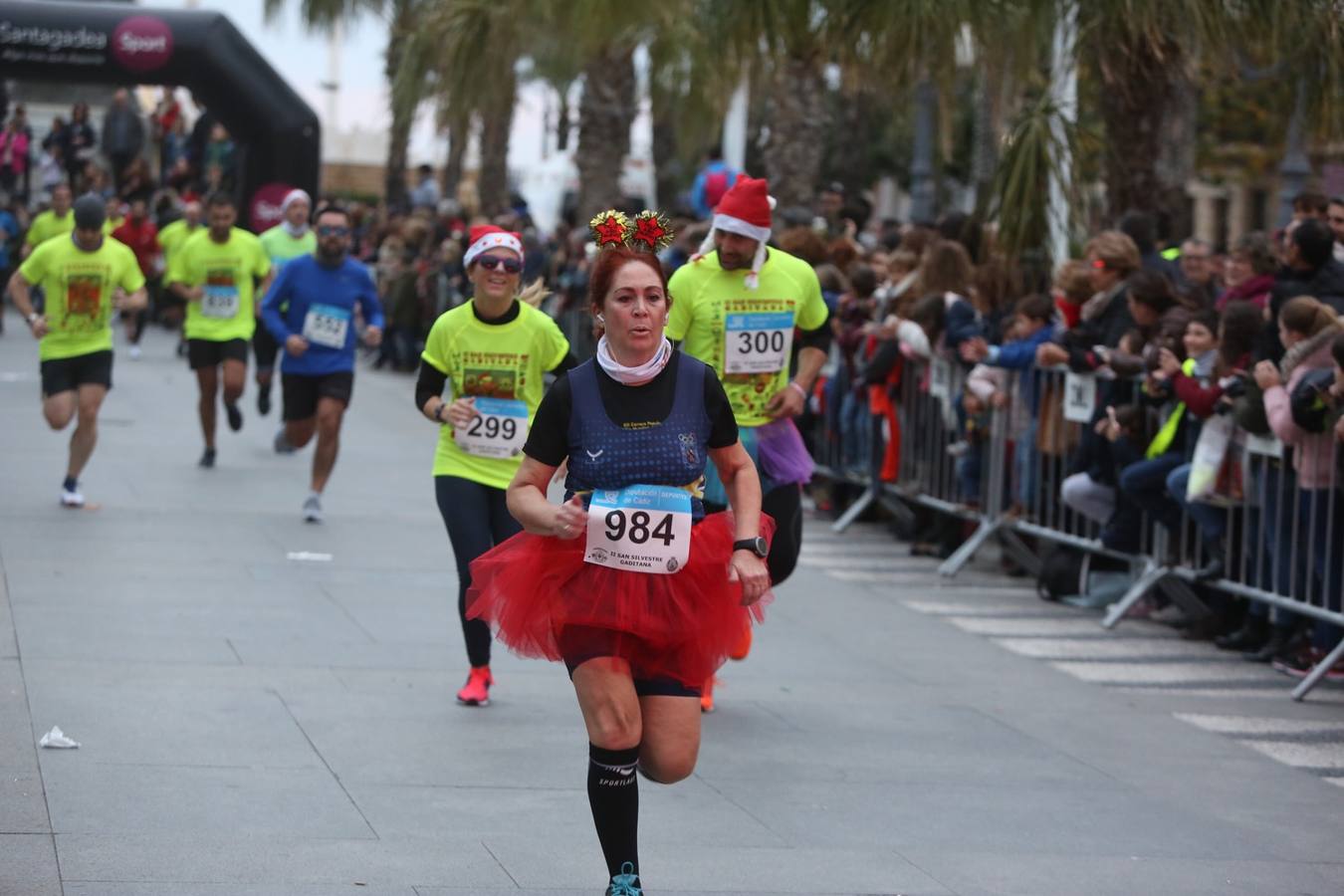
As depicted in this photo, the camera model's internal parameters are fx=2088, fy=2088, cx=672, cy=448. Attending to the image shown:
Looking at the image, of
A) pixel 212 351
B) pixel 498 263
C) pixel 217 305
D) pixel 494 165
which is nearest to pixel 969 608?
pixel 498 263

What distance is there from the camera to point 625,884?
520cm

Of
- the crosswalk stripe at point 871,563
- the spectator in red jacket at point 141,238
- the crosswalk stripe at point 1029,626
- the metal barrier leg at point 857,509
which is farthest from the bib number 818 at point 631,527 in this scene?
the spectator in red jacket at point 141,238

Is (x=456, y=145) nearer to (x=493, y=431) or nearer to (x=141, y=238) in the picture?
(x=141, y=238)

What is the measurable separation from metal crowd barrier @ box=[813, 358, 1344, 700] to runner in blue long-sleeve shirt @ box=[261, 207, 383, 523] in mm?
3517

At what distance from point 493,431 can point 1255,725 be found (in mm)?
3368

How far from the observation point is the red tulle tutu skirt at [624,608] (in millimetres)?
5375

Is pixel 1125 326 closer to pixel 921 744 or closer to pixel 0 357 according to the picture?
pixel 921 744

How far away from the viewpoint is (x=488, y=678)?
8.23 m

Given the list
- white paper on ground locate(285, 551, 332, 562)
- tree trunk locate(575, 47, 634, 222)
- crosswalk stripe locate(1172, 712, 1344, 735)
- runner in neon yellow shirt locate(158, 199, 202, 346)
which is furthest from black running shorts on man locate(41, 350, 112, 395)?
tree trunk locate(575, 47, 634, 222)

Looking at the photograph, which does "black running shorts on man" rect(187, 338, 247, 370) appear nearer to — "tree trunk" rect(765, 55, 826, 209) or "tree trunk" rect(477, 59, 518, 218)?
"tree trunk" rect(765, 55, 826, 209)

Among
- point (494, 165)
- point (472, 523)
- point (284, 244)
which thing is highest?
point (494, 165)

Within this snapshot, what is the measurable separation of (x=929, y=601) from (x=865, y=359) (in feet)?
9.35

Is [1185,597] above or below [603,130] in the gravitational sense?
below

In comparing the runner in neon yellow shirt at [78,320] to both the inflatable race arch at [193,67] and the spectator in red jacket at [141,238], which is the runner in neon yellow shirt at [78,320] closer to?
the spectator in red jacket at [141,238]
